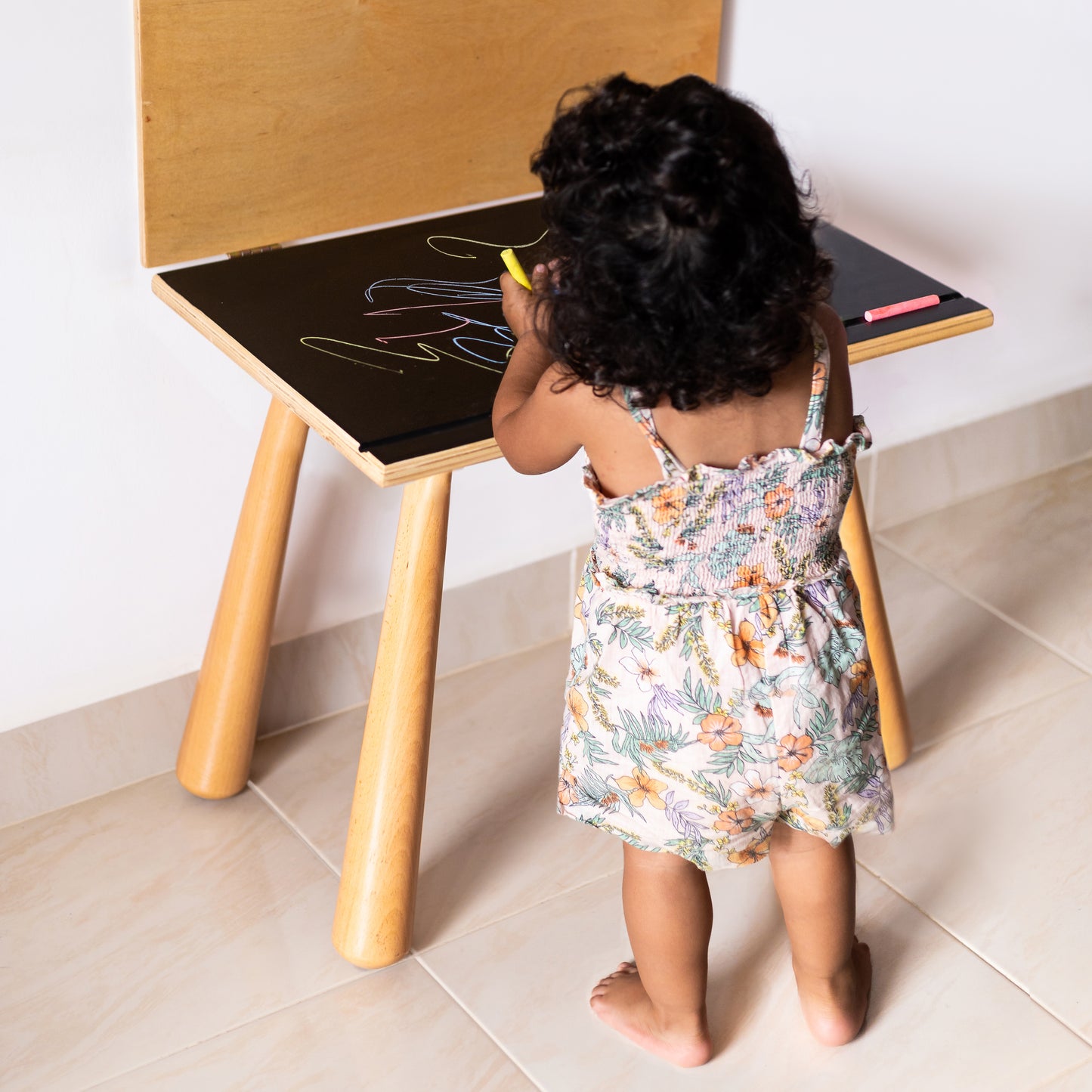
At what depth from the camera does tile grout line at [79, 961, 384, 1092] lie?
1319 mm

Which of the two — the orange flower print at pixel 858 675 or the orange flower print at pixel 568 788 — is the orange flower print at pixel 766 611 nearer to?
the orange flower print at pixel 858 675

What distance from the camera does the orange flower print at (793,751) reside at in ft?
3.77

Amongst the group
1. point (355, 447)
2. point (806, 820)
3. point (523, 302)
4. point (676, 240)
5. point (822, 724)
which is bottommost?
point (806, 820)

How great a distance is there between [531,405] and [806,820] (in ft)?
1.34

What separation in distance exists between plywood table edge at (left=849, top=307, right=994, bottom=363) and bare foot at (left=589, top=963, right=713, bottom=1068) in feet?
1.99

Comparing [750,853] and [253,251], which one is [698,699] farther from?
[253,251]

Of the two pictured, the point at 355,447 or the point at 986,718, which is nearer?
the point at 355,447

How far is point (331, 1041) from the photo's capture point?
1.36 m

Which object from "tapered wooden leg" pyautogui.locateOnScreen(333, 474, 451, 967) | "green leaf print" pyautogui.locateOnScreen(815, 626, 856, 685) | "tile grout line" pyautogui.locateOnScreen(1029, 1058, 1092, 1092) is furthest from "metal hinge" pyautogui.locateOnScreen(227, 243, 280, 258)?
"tile grout line" pyautogui.locateOnScreen(1029, 1058, 1092, 1092)

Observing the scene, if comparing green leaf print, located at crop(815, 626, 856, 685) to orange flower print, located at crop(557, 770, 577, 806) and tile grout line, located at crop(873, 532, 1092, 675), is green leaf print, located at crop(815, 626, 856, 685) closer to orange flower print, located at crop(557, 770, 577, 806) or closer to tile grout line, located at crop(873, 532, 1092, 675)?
orange flower print, located at crop(557, 770, 577, 806)

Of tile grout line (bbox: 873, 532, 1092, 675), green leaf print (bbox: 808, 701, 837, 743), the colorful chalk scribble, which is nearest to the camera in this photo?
green leaf print (bbox: 808, 701, 837, 743)

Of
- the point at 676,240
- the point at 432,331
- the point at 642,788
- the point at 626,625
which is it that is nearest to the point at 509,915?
the point at 642,788

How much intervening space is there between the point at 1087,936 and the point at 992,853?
14 centimetres

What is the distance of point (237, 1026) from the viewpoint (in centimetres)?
137
